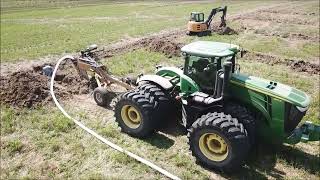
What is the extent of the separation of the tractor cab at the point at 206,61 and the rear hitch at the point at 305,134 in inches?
82.7

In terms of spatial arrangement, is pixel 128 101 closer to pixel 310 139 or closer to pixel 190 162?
pixel 190 162

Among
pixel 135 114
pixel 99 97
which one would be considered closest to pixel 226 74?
pixel 135 114

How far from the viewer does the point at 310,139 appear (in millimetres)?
8211

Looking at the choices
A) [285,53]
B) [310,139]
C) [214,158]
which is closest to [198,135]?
[214,158]

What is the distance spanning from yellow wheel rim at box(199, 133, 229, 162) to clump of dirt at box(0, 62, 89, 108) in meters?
6.51

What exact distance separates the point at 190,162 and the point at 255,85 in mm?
2356

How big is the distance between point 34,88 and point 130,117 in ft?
15.4

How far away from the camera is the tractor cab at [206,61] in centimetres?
888

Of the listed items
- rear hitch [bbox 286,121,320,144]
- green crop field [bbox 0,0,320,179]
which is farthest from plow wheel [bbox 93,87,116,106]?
rear hitch [bbox 286,121,320,144]

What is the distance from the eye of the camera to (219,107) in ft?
28.5

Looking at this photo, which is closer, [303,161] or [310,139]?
[310,139]

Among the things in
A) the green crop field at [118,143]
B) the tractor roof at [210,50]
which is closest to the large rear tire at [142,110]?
the green crop field at [118,143]

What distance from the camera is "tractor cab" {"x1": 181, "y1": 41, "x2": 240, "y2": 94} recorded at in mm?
8883

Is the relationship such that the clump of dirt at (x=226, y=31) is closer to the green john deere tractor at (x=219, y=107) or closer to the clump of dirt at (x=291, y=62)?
the clump of dirt at (x=291, y=62)
